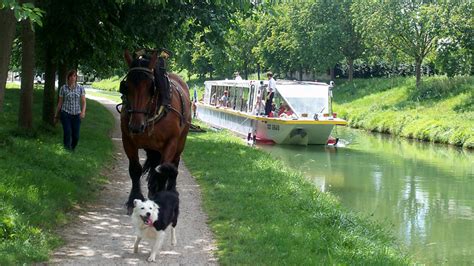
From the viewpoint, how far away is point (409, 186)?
17.4 meters

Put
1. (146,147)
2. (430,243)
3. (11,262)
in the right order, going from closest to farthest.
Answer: (11,262), (146,147), (430,243)

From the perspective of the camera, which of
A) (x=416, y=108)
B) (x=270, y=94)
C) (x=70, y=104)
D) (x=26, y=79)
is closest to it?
(x=70, y=104)

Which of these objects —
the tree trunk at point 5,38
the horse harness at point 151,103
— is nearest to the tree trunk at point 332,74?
the tree trunk at point 5,38

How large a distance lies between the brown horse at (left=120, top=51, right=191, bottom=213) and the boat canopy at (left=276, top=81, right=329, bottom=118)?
17628 mm

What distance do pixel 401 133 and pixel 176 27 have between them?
836 inches

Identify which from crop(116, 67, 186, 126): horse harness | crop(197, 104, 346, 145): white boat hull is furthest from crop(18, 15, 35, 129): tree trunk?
crop(197, 104, 346, 145): white boat hull

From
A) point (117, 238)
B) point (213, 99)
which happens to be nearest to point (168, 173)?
point (117, 238)

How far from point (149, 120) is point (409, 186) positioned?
10.8 m

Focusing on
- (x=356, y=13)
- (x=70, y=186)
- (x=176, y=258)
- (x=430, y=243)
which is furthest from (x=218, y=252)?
(x=356, y=13)

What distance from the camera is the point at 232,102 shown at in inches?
1382

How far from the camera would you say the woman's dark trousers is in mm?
12945

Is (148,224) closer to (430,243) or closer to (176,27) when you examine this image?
(430,243)

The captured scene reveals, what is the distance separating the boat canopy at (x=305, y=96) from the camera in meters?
27.3

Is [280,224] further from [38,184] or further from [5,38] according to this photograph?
[5,38]
